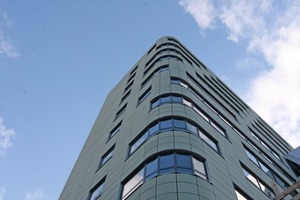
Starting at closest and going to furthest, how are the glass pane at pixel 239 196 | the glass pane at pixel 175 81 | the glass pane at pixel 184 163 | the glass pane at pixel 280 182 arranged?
1. the glass pane at pixel 184 163
2. the glass pane at pixel 239 196
3. the glass pane at pixel 175 81
4. the glass pane at pixel 280 182

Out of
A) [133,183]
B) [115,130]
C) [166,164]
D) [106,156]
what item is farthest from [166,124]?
[115,130]

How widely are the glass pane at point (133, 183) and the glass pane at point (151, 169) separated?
0.51 meters

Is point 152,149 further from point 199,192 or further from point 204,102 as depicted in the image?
point 204,102

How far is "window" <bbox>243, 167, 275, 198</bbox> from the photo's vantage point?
73.7 ft

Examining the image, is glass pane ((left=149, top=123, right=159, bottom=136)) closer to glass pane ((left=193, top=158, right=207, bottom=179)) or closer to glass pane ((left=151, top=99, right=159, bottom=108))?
glass pane ((left=151, top=99, right=159, bottom=108))

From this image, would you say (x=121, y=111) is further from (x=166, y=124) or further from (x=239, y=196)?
(x=239, y=196)

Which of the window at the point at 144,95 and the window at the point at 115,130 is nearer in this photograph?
the window at the point at 144,95

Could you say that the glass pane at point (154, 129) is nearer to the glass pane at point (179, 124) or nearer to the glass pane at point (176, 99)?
the glass pane at point (179, 124)

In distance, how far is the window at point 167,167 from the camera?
54.1 ft

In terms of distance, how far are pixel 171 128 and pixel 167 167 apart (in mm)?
3636

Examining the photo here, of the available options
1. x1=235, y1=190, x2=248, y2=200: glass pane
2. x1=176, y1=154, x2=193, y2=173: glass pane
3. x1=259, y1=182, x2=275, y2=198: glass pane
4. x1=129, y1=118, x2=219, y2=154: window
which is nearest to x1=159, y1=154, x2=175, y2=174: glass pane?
x1=176, y1=154, x2=193, y2=173: glass pane

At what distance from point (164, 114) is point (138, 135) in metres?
Answer: 2.54

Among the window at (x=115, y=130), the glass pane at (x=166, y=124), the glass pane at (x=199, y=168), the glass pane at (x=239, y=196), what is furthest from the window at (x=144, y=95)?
the glass pane at (x=239, y=196)

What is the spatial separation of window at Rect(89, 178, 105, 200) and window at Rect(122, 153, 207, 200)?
434 centimetres
